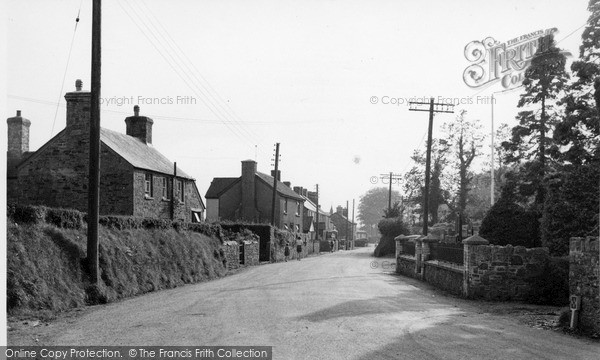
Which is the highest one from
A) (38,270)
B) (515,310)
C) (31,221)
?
(31,221)

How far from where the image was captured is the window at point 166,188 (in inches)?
1314

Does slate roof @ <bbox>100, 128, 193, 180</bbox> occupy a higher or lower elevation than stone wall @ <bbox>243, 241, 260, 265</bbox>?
higher

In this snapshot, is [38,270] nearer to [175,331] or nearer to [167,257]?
[175,331]

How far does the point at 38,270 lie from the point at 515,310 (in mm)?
12019

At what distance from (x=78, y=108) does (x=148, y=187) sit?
598 centimetres

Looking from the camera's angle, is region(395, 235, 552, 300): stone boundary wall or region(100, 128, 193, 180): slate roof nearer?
region(395, 235, 552, 300): stone boundary wall

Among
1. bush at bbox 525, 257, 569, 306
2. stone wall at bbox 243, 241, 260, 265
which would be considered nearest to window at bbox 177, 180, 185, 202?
stone wall at bbox 243, 241, 260, 265

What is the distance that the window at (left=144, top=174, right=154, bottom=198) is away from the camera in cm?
3091

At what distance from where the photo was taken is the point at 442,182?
55.0 metres

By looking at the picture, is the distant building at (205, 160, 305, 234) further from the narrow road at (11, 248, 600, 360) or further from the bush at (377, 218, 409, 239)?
the narrow road at (11, 248, 600, 360)

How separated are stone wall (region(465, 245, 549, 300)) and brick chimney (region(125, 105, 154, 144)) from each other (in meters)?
25.3

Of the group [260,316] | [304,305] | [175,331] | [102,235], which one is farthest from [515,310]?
[102,235]

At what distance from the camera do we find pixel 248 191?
186 ft

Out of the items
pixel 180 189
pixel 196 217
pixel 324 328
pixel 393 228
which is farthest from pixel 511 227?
pixel 393 228
